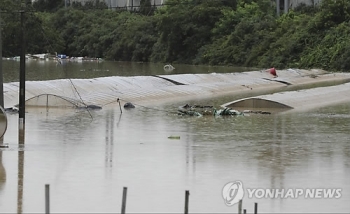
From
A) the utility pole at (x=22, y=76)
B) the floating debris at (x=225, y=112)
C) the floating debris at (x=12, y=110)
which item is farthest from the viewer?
the floating debris at (x=225, y=112)

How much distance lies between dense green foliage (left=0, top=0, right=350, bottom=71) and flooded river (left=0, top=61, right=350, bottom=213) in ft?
93.5

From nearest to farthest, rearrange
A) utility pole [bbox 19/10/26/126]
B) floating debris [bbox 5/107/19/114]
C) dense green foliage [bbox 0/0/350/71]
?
1. utility pole [bbox 19/10/26/126]
2. floating debris [bbox 5/107/19/114]
3. dense green foliage [bbox 0/0/350/71]

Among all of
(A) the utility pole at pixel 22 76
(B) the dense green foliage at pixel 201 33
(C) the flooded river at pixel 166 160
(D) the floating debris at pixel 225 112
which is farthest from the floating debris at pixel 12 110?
(B) the dense green foliage at pixel 201 33

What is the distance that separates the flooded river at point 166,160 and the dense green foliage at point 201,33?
28.5 meters

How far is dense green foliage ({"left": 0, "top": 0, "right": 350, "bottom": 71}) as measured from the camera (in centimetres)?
6144

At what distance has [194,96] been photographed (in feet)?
119

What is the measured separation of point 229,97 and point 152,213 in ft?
80.5

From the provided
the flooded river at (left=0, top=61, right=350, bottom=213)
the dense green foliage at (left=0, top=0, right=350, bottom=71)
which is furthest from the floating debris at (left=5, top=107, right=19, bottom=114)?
the dense green foliage at (left=0, top=0, right=350, bottom=71)

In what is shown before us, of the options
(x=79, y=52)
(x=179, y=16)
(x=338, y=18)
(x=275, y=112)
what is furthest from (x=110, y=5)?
(x=275, y=112)

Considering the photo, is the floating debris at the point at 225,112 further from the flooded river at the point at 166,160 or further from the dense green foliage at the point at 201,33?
the dense green foliage at the point at 201,33

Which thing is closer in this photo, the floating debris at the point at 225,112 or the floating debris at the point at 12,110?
the floating debris at the point at 12,110

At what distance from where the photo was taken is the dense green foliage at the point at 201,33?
61438 mm

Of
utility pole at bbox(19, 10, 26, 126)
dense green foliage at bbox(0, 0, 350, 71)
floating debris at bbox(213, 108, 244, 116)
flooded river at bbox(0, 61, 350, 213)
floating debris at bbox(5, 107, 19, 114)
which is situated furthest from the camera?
dense green foliage at bbox(0, 0, 350, 71)

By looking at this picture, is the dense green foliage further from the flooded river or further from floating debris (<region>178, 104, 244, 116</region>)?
the flooded river
